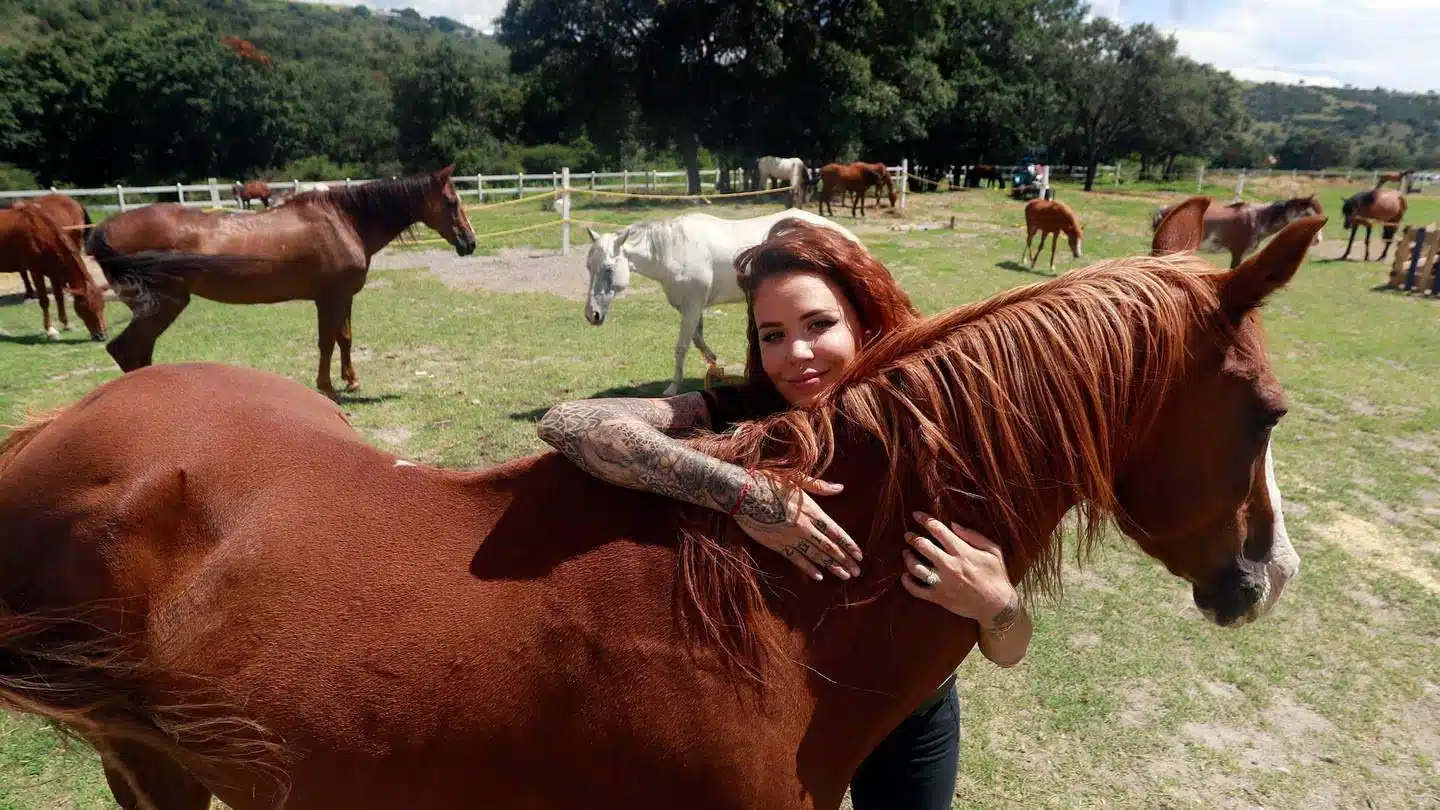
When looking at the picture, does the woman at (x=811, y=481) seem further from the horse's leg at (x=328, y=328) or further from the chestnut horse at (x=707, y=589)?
the horse's leg at (x=328, y=328)

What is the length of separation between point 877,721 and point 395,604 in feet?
3.09

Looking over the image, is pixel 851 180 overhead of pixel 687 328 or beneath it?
overhead

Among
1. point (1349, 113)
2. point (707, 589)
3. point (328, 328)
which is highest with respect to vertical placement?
point (1349, 113)

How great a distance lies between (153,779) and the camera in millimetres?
1870

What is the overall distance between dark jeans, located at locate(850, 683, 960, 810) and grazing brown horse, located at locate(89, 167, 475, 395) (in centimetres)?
674

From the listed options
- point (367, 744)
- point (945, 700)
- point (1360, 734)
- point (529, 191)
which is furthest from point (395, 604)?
point (529, 191)

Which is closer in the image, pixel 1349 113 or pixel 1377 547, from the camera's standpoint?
pixel 1377 547

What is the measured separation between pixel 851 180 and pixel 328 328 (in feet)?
60.8

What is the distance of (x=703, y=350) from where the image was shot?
307 inches

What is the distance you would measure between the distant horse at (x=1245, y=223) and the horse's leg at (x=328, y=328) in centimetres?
1431

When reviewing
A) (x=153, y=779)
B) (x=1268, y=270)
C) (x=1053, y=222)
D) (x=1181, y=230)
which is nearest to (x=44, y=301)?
(x=153, y=779)

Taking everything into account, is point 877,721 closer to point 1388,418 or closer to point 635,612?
point 635,612

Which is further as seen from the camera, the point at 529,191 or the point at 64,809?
the point at 529,191

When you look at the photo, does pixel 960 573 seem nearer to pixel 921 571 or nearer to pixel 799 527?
pixel 921 571
